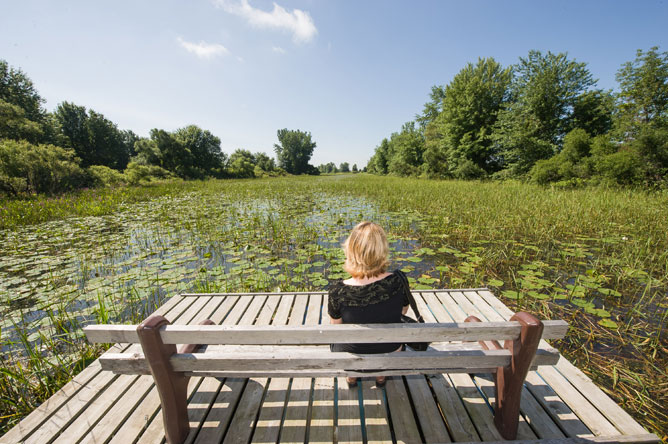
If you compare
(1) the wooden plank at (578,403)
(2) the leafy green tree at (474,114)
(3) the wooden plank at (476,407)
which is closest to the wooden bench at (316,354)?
(3) the wooden plank at (476,407)

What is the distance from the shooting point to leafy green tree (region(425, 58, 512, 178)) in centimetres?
2105

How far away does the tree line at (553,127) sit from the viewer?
35.0 feet

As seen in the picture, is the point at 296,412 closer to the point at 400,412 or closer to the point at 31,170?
the point at 400,412

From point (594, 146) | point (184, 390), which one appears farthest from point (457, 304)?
point (594, 146)

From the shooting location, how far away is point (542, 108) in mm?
16891

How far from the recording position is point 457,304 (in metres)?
3.01

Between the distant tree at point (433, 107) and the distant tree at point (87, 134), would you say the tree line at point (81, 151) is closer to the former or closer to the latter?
the distant tree at point (87, 134)

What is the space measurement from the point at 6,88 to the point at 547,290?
4865cm

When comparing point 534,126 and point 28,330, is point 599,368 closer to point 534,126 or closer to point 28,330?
point 28,330

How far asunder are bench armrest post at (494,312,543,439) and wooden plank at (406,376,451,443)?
375mm

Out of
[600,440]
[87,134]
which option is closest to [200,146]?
[87,134]

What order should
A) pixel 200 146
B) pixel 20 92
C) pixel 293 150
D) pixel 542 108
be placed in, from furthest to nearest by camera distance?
pixel 293 150, pixel 200 146, pixel 20 92, pixel 542 108

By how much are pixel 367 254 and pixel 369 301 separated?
311mm

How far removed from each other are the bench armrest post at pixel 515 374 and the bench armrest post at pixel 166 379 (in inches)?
76.0
